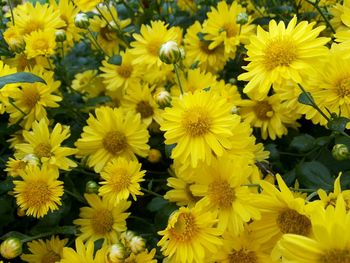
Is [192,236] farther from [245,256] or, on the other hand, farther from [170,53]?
[170,53]

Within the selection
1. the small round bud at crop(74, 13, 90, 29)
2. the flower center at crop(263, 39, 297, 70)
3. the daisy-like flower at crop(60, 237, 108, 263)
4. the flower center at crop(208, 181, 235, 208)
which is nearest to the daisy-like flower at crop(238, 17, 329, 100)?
the flower center at crop(263, 39, 297, 70)

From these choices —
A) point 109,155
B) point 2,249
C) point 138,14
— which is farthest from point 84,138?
point 138,14

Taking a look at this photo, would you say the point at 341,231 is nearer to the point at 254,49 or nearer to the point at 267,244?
the point at 267,244

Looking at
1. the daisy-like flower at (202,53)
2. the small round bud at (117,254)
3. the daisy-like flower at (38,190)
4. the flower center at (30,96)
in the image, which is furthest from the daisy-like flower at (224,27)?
the small round bud at (117,254)

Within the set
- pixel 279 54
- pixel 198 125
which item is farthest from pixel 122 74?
pixel 279 54

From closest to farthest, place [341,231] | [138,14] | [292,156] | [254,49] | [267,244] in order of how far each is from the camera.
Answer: [341,231] < [267,244] < [254,49] < [292,156] < [138,14]
